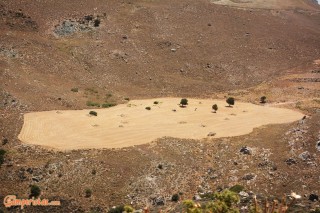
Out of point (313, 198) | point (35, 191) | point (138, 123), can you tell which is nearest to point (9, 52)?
point (138, 123)

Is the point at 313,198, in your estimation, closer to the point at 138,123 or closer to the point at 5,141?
the point at 138,123

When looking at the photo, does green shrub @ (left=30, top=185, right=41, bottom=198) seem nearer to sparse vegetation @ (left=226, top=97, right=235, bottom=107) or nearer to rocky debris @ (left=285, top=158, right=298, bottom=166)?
rocky debris @ (left=285, top=158, right=298, bottom=166)

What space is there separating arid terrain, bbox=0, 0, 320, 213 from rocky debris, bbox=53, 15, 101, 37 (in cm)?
39

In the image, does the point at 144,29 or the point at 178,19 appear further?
the point at 178,19

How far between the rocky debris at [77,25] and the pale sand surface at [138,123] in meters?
31.2

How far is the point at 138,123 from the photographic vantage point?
62.1 metres

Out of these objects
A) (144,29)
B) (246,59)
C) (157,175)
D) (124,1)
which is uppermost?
(124,1)

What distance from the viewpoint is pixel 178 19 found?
108 meters

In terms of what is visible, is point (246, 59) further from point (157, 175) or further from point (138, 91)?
point (157, 175)

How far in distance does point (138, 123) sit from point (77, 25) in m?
45.1

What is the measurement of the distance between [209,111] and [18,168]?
120ft

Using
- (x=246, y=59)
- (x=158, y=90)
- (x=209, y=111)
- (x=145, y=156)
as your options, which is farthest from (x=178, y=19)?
(x=145, y=156)

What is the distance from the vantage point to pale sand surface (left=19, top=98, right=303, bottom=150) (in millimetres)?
53969

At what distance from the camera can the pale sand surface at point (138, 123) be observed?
53969 millimetres
